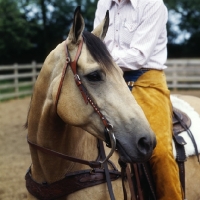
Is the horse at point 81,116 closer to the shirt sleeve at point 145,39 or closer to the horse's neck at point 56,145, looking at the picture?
the horse's neck at point 56,145

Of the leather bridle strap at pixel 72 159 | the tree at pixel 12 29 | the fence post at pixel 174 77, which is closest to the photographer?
the leather bridle strap at pixel 72 159

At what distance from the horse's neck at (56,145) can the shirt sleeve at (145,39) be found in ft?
2.21

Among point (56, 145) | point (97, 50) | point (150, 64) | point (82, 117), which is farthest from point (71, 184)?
point (150, 64)

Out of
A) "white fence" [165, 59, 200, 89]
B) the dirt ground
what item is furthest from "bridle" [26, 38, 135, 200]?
"white fence" [165, 59, 200, 89]

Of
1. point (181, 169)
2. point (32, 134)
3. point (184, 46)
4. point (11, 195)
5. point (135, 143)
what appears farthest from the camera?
point (184, 46)

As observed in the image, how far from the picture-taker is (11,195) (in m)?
5.20

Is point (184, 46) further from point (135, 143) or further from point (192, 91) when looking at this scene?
point (135, 143)

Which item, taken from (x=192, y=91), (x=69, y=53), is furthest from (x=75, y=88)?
(x=192, y=91)

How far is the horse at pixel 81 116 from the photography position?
2.26 metres

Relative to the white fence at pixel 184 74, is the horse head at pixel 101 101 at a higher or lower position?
higher

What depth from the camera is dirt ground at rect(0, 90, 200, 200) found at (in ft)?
17.7

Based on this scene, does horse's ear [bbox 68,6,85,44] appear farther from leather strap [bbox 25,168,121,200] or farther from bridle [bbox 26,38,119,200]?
leather strap [bbox 25,168,121,200]

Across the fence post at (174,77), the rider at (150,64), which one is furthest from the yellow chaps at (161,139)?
the fence post at (174,77)

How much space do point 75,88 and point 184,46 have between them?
28.6m
